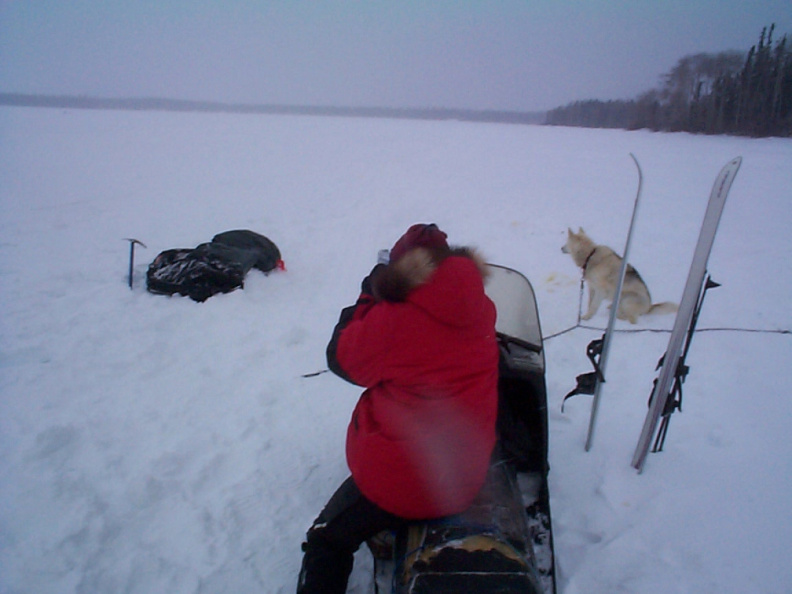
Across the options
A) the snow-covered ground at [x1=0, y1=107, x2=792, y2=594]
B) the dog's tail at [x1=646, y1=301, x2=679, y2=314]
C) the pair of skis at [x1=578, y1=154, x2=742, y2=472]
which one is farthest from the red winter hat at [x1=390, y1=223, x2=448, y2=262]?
the dog's tail at [x1=646, y1=301, x2=679, y2=314]

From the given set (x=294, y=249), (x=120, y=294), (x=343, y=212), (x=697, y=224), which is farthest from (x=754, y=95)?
(x=120, y=294)

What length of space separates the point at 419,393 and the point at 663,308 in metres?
3.85

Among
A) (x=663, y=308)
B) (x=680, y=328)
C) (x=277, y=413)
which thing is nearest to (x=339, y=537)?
(x=277, y=413)

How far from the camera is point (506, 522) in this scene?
1.60 metres

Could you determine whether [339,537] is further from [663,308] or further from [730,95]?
[730,95]

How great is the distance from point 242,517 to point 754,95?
31.2 meters

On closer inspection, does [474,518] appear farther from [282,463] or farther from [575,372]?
[575,372]

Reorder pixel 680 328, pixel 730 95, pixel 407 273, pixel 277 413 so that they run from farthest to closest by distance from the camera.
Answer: pixel 730 95, pixel 277 413, pixel 680 328, pixel 407 273

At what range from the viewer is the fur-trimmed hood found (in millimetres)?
1526

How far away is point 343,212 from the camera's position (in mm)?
9000

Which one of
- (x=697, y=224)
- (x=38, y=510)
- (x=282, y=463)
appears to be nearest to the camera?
(x=38, y=510)

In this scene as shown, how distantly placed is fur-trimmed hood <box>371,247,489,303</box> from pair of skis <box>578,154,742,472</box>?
3.25 ft

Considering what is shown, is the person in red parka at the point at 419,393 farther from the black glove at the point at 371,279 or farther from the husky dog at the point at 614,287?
the husky dog at the point at 614,287

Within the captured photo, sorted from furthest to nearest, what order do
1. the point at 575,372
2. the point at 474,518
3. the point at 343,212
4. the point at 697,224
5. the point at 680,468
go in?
the point at 343,212 < the point at 697,224 < the point at 575,372 < the point at 680,468 < the point at 474,518
